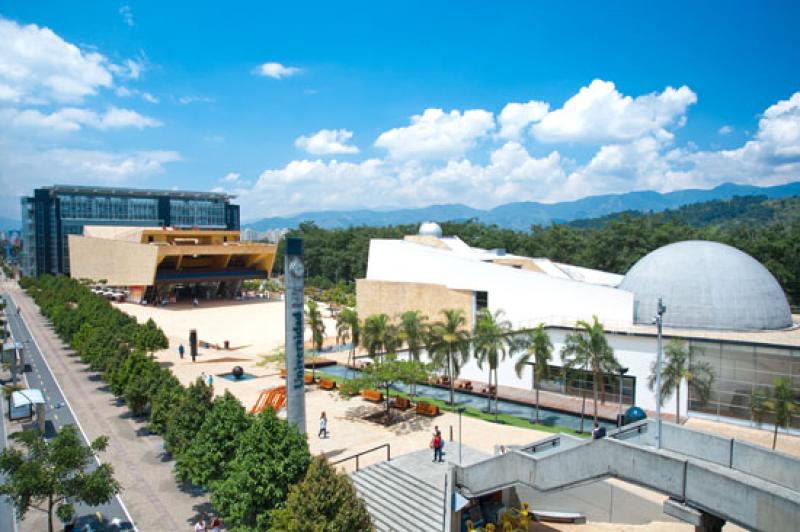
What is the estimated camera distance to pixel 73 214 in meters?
121

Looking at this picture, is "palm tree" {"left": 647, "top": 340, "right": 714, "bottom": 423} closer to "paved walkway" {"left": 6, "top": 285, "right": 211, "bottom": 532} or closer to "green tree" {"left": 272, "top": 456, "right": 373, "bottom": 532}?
"green tree" {"left": 272, "top": 456, "right": 373, "bottom": 532}

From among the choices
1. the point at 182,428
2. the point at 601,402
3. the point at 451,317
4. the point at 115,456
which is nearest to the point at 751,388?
the point at 601,402

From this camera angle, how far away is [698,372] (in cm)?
2825

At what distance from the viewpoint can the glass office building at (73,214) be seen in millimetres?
116812

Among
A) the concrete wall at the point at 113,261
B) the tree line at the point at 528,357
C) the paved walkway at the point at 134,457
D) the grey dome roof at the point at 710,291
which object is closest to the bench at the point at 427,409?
the tree line at the point at 528,357

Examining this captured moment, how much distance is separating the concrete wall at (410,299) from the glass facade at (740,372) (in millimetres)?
17969

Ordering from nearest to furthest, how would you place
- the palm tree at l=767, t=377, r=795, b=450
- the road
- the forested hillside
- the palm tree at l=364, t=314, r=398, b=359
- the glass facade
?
the road, the palm tree at l=767, t=377, r=795, b=450, the glass facade, the palm tree at l=364, t=314, r=398, b=359, the forested hillside

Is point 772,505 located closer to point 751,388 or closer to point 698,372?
point 698,372

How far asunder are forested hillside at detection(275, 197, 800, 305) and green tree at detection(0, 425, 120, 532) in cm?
6595

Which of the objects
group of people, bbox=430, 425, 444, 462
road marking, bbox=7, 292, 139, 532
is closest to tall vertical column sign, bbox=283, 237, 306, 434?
group of people, bbox=430, 425, 444, 462

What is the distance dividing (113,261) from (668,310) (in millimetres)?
79831

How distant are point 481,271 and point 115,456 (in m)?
29.3

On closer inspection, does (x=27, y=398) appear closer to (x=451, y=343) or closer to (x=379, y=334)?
(x=379, y=334)

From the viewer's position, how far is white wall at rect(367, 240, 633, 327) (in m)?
37.0
